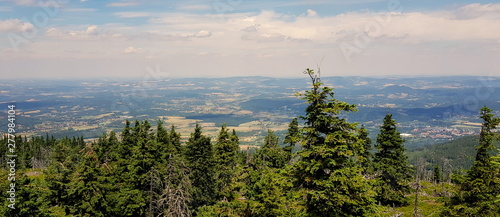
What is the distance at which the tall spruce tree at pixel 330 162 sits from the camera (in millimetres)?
12898

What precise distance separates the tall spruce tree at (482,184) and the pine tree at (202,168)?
2914cm

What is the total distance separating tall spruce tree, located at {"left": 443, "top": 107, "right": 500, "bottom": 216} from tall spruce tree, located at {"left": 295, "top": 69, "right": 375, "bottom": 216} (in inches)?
430

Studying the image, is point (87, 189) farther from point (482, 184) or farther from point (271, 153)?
point (482, 184)

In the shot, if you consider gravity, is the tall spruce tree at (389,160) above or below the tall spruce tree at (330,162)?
below

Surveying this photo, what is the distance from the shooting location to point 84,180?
26.6 m

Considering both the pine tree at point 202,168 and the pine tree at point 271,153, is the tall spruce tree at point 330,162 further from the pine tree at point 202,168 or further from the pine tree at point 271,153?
the pine tree at point 202,168

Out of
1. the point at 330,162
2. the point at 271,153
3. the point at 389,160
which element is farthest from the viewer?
the point at 389,160

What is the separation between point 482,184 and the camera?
1903 centimetres

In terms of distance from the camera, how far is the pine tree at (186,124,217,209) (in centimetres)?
3984

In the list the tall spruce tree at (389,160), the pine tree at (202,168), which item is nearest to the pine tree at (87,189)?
the pine tree at (202,168)

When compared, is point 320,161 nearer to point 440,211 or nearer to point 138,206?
point 440,211

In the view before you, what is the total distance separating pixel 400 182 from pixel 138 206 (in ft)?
115

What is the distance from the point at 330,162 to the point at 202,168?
30269 mm

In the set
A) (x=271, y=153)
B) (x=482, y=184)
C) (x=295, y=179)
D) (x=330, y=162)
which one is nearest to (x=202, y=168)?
(x=271, y=153)
